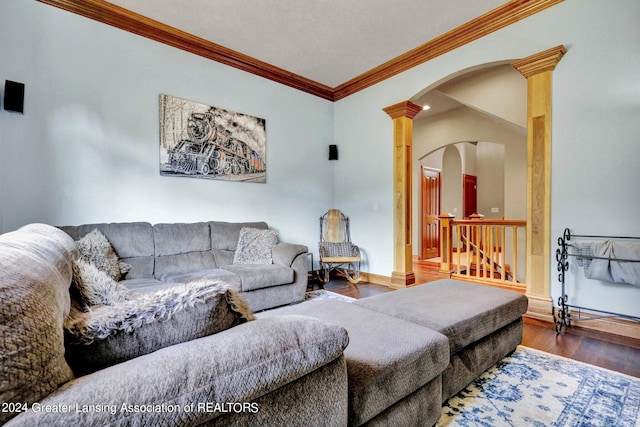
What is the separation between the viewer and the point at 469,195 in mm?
8086

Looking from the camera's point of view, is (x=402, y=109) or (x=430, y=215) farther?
(x=430, y=215)

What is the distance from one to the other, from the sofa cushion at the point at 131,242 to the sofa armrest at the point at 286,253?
48.9 inches

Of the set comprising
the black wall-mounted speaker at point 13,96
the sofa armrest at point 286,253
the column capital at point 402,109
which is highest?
the column capital at point 402,109

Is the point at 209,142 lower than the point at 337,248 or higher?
higher

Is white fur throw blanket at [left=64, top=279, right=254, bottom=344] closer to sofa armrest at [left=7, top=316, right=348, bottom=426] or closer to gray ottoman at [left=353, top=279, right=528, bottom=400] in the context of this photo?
sofa armrest at [left=7, top=316, right=348, bottom=426]

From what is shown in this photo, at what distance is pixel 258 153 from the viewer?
158 inches

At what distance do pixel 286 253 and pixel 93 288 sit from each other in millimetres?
2299

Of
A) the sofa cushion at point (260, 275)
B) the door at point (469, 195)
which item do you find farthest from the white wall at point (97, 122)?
the door at point (469, 195)

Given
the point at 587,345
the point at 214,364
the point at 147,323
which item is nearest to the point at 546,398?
the point at 587,345

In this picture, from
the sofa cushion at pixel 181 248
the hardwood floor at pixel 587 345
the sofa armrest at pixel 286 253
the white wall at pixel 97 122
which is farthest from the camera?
the sofa armrest at pixel 286 253

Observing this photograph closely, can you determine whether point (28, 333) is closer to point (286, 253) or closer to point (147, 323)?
point (147, 323)

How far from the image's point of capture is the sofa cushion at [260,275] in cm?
279

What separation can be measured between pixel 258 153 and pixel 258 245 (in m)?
1.36

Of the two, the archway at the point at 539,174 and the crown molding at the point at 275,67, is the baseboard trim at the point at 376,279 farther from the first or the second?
the crown molding at the point at 275,67
